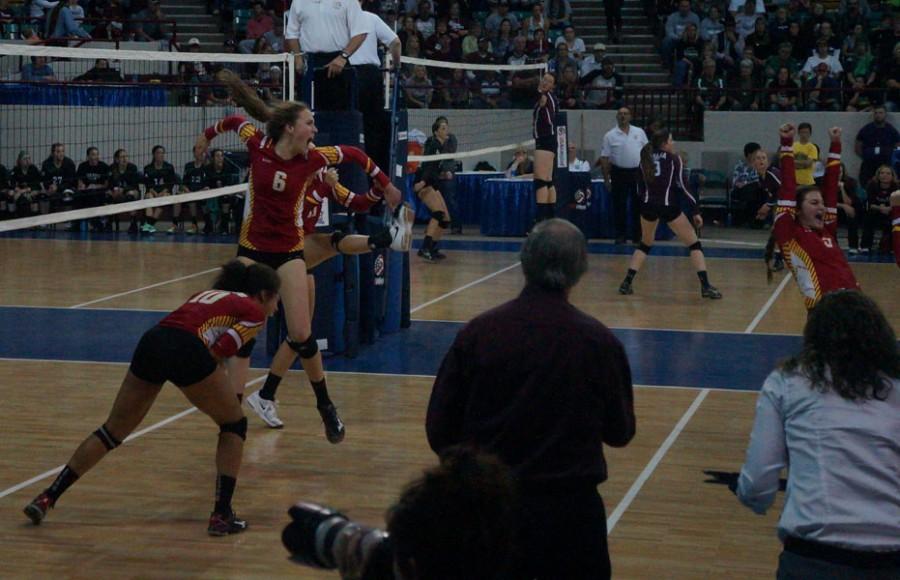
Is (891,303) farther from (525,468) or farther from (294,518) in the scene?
(294,518)

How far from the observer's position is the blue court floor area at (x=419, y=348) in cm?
1025

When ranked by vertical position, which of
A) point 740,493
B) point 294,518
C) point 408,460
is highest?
point 294,518

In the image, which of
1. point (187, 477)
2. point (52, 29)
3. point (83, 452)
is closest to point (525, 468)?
point (83, 452)

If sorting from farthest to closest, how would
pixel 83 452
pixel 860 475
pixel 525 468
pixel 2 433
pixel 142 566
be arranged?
pixel 2 433, pixel 83 452, pixel 142 566, pixel 525 468, pixel 860 475

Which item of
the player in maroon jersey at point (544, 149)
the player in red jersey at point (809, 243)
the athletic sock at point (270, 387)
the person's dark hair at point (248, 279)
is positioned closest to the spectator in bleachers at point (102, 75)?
the player in maroon jersey at point (544, 149)

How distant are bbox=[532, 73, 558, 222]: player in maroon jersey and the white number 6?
30.4ft

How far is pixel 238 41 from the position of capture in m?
24.8

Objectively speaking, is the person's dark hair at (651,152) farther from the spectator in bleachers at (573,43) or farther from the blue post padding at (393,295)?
the spectator in bleachers at (573,43)

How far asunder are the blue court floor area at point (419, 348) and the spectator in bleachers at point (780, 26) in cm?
1164

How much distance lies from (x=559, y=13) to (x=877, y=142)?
701 centimetres

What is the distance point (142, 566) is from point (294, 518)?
372 cm

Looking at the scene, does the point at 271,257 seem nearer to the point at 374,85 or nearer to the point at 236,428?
the point at 236,428

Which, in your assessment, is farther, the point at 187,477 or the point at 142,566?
the point at 187,477

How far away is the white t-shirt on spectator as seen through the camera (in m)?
10.7
